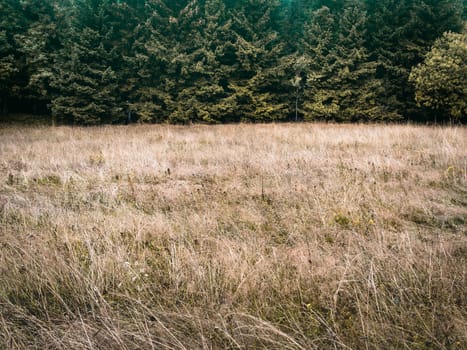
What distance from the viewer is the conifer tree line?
1641cm

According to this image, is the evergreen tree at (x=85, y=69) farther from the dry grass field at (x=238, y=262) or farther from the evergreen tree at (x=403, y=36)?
the evergreen tree at (x=403, y=36)

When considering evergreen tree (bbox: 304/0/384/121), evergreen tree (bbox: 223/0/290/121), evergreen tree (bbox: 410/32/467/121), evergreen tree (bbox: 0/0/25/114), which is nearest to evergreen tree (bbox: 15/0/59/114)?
evergreen tree (bbox: 0/0/25/114)

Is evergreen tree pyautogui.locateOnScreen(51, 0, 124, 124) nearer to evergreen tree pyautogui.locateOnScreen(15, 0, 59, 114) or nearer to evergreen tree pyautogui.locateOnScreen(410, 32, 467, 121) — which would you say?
evergreen tree pyautogui.locateOnScreen(15, 0, 59, 114)

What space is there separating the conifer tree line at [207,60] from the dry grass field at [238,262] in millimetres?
13361

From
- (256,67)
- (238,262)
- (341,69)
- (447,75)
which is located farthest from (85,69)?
(447,75)

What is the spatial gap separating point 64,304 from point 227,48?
1874 centimetres

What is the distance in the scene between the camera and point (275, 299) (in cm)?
188

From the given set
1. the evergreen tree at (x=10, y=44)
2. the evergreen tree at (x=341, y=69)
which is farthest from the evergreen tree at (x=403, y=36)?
the evergreen tree at (x=10, y=44)

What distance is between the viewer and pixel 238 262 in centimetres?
223

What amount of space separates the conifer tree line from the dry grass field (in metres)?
13.4

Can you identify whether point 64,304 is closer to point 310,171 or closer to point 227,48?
point 310,171

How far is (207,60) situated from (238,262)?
57.7ft

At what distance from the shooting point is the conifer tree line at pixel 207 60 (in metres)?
16.4

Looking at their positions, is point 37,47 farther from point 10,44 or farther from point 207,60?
point 207,60
